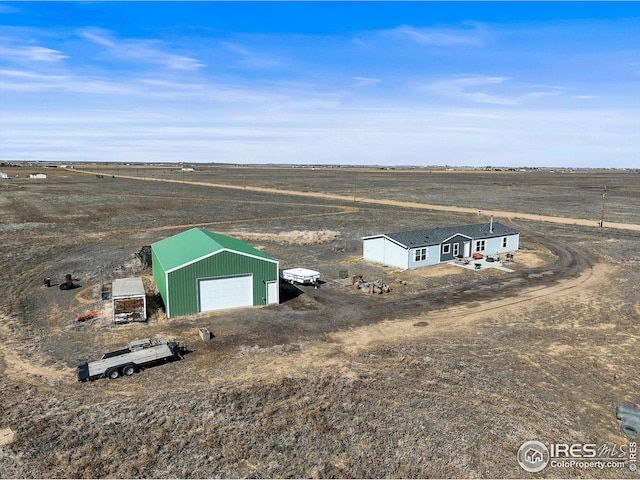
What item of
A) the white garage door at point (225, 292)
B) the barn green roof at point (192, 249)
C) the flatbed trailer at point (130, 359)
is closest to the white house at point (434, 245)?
the barn green roof at point (192, 249)

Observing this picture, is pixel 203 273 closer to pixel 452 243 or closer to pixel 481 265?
Result: pixel 452 243

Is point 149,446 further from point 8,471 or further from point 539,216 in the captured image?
point 539,216

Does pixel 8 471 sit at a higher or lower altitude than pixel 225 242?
lower

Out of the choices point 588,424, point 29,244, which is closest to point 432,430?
point 588,424

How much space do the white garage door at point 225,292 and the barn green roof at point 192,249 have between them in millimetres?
1916

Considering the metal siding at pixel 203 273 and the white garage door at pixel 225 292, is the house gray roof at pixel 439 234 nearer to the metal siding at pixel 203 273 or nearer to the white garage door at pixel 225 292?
the metal siding at pixel 203 273

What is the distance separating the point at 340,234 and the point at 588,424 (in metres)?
48.0

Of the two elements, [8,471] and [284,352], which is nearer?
[8,471]

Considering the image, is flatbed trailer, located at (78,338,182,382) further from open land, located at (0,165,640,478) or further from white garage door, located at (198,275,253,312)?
white garage door, located at (198,275,253,312)

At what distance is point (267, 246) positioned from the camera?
5553 centimetres

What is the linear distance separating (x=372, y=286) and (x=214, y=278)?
13.5 meters

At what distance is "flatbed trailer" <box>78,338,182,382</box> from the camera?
842 inches

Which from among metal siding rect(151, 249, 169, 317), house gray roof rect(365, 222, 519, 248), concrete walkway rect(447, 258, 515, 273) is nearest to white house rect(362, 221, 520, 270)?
house gray roof rect(365, 222, 519, 248)

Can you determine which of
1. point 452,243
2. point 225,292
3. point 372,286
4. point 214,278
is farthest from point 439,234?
point 214,278
